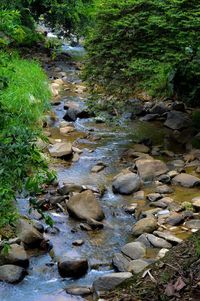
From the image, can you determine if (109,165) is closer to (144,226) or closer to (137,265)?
(144,226)

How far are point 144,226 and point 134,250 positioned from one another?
0.62m

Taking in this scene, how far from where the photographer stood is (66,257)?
5055 millimetres

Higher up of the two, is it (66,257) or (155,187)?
(66,257)

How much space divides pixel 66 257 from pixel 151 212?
5.79ft

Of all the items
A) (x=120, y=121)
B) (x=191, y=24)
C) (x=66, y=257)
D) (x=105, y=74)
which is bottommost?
(x=120, y=121)

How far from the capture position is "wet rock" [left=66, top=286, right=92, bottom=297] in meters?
4.58

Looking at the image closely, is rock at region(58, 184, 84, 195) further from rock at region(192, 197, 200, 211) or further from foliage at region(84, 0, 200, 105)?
foliage at region(84, 0, 200, 105)

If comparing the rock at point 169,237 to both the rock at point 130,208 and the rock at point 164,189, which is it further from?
the rock at point 164,189

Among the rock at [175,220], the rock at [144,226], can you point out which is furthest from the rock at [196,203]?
the rock at [144,226]

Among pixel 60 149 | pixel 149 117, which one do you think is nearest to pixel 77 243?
pixel 60 149

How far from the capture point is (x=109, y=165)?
27.9ft

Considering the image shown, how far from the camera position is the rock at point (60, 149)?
8.67 meters

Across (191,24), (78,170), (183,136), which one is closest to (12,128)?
(78,170)

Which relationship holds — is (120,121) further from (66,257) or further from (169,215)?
(66,257)
